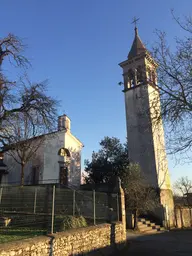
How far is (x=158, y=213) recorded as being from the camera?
2000cm

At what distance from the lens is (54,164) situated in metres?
29.1

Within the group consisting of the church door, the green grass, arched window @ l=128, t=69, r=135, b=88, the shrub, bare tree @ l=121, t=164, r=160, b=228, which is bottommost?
the green grass

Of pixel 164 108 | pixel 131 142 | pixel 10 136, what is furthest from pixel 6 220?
pixel 131 142

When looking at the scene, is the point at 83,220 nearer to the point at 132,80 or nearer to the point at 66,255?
the point at 66,255

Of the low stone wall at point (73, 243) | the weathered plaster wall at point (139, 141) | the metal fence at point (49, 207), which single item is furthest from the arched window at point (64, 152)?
the low stone wall at point (73, 243)

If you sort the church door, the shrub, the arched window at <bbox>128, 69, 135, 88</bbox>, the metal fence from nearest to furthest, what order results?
1. the shrub
2. the metal fence
3. the arched window at <bbox>128, 69, 135, 88</bbox>
4. the church door

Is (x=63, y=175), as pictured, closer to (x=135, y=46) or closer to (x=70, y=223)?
(x=135, y=46)

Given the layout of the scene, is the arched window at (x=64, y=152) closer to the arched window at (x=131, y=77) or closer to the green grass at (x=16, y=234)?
the arched window at (x=131, y=77)

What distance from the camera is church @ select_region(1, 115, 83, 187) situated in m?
28.7

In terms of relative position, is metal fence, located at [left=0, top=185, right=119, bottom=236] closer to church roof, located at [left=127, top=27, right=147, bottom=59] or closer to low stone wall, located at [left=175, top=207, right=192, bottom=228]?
low stone wall, located at [left=175, top=207, right=192, bottom=228]

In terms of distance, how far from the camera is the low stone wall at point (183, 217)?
842 inches

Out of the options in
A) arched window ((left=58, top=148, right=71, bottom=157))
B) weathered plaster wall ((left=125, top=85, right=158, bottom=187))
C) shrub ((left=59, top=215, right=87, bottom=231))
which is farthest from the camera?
arched window ((left=58, top=148, right=71, bottom=157))

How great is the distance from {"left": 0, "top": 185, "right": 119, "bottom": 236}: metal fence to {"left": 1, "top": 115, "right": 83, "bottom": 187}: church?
46.5 ft

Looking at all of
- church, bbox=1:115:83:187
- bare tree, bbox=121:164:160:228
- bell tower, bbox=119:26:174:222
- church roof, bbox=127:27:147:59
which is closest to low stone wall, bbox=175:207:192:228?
bell tower, bbox=119:26:174:222
